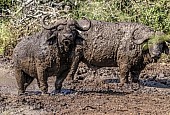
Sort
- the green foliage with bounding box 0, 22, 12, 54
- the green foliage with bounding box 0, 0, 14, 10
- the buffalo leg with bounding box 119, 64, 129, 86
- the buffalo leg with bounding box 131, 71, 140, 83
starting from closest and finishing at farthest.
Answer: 1. the buffalo leg with bounding box 119, 64, 129, 86
2. the buffalo leg with bounding box 131, 71, 140, 83
3. the green foliage with bounding box 0, 22, 12, 54
4. the green foliage with bounding box 0, 0, 14, 10

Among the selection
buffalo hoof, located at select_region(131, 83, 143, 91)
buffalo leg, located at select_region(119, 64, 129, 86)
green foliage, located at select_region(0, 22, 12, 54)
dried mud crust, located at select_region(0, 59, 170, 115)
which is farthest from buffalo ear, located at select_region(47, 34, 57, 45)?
green foliage, located at select_region(0, 22, 12, 54)

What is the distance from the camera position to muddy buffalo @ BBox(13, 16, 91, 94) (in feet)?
30.9

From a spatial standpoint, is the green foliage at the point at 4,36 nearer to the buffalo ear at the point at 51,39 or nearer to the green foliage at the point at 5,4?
the green foliage at the point at 5,4

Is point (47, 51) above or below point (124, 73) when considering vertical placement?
above

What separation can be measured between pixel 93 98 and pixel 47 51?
4.00 feet

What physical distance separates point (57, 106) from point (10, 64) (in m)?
4.75

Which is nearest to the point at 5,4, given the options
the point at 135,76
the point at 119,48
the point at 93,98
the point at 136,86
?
the point at 119,48

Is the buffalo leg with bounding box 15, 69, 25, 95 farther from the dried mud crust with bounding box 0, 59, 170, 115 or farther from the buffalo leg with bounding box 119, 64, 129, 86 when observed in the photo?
the buffalo leg with bounding box 119, 64, 129, 86

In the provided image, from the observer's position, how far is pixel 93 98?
9570 mm

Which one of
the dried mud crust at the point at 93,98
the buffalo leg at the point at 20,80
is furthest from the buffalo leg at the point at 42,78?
the buffalo leg at the point at 20,80

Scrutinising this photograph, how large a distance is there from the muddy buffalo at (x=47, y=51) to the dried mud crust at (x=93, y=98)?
0.49m

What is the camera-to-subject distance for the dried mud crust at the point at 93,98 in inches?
342

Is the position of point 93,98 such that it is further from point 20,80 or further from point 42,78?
point 20,80

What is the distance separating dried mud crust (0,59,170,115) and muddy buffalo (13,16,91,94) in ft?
1.62
